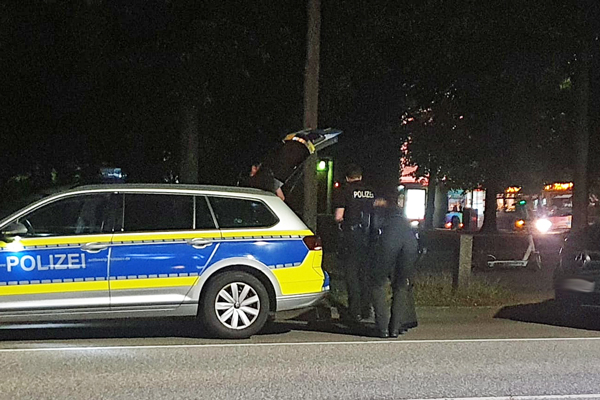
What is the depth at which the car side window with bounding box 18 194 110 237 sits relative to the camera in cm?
905

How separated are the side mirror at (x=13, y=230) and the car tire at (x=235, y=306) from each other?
196 cm

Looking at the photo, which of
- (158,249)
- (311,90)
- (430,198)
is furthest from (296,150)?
(430,198)

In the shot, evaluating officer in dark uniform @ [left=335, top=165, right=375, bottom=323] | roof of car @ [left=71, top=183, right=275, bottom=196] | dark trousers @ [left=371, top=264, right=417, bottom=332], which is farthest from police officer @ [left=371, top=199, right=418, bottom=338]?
roof of car @ [left=71, top=183, right=275, bottom=196]

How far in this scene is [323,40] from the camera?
16.2m

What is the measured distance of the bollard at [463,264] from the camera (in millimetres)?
12625

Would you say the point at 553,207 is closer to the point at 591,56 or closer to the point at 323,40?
the point at 591,56

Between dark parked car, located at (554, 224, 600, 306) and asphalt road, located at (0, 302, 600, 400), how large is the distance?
40 cm

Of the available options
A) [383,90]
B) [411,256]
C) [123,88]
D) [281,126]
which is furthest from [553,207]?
[411,256]

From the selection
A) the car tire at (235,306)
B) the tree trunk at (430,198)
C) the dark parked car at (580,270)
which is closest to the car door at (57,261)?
the car tire at (235,306)

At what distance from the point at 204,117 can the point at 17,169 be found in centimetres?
514

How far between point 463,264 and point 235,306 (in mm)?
4432

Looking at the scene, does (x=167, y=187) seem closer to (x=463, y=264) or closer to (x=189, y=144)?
(x=463, y=264)

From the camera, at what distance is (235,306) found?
31.0 feet

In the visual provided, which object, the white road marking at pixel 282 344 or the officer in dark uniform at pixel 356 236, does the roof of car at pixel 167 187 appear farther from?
the white road marking at pixel 282 344
